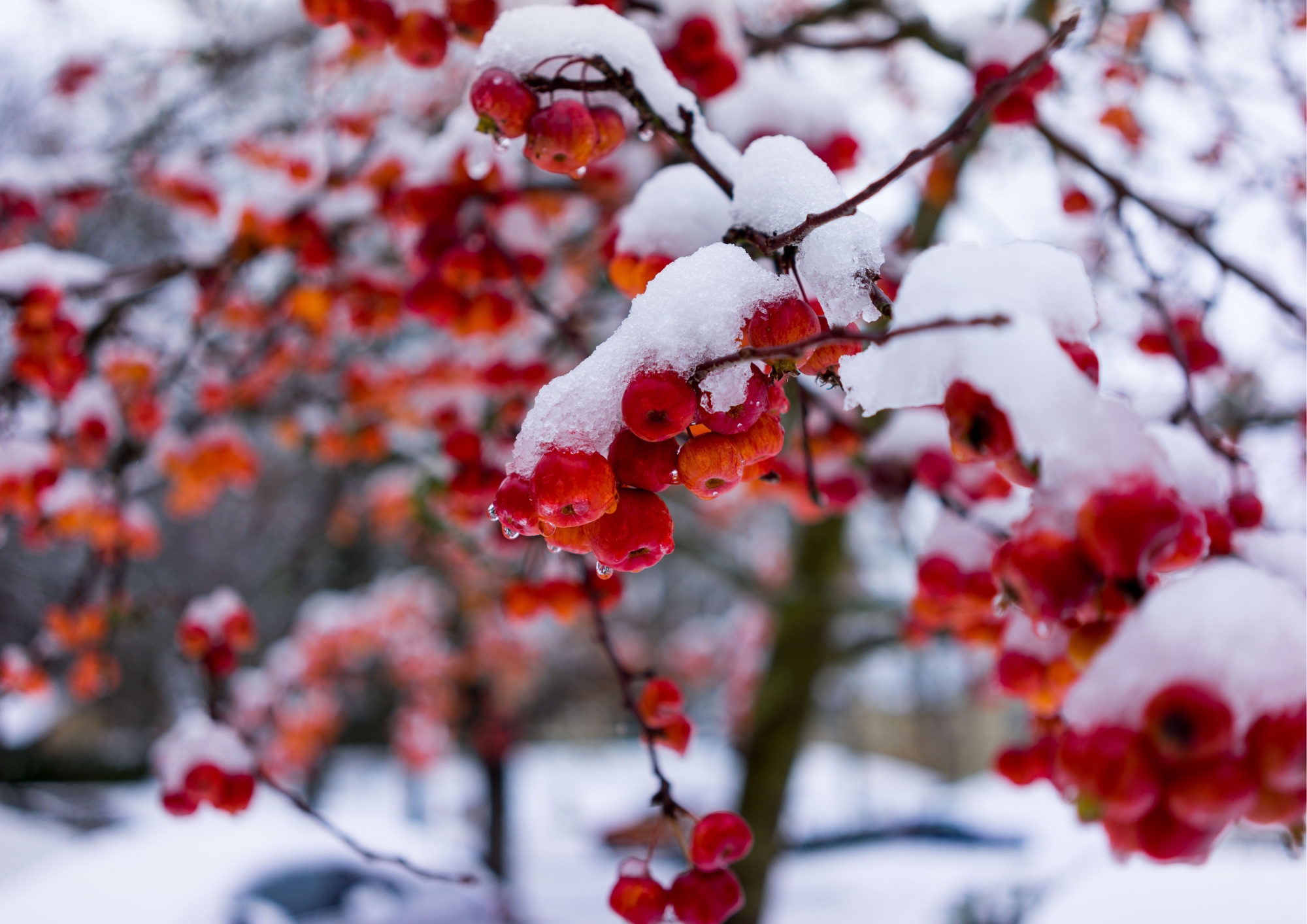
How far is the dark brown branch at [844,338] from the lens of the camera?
0.75 m

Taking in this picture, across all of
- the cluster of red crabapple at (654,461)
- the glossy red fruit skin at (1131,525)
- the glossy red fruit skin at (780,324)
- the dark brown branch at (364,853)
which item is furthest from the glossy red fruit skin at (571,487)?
the dark brown branch at (364,853)

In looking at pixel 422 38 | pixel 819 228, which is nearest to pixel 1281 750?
pixel 819 228

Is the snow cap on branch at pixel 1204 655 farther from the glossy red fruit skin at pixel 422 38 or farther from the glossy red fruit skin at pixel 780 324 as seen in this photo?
the glossy red fruit skin at pixel 422 38

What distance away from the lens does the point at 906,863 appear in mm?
10883

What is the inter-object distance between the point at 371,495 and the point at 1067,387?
387 inches

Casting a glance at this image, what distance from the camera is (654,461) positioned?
38.2 inches

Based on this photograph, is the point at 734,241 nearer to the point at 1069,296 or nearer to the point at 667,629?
the point at 1069,296

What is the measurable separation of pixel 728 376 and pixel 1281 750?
0.62 metres

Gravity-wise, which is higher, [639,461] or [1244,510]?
[1244,510]

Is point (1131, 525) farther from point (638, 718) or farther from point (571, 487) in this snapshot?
point (638, 718)

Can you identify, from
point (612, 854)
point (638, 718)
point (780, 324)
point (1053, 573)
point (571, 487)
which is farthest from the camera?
point (612, 854)

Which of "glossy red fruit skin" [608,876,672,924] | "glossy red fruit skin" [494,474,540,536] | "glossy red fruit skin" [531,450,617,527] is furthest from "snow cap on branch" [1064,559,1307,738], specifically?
"glossy red fruit skin" [608,876,672,924]

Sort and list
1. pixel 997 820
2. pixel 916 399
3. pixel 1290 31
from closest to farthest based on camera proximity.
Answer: pixel 916 399 → pixel 1290 31 → pixel 997 820

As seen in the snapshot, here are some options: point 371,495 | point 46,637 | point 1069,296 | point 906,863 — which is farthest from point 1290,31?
point 906,863
